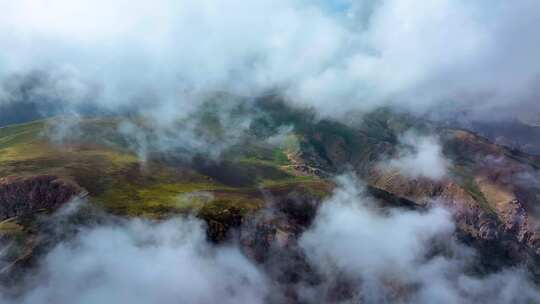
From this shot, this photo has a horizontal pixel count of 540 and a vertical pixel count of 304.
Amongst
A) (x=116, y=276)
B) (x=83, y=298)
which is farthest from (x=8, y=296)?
(x=116, y=276)

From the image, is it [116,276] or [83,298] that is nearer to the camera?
[83,298]

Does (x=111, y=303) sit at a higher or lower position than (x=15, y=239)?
lower

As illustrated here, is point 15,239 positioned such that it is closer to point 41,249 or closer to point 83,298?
point 41,249

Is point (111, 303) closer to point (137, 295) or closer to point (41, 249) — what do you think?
point (137, 295)

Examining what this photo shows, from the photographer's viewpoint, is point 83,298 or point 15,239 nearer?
point 83,298

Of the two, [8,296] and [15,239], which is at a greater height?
[15,239]

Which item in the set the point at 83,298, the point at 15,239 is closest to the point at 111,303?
the point at 83,298

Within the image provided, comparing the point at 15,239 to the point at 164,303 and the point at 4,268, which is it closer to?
the point at 4,268
